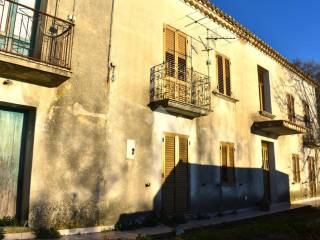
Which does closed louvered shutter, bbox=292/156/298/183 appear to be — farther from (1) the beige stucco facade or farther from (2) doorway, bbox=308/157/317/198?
(1) the beige stucco facade

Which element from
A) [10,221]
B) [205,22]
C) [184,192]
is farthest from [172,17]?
[10,221]

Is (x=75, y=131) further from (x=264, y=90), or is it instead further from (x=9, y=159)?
(x=264, y=90)

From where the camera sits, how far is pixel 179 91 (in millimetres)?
11297

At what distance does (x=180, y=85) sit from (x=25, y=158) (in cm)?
552

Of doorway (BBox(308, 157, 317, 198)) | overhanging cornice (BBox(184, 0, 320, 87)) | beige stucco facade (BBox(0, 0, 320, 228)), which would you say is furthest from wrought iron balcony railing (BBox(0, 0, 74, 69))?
doorway (BBox(308, 157, 317, 198))

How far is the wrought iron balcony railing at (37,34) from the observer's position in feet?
25.1

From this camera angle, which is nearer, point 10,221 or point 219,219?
point 10,221

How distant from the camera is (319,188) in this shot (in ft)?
70.6

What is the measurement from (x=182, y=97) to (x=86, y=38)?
3.87m

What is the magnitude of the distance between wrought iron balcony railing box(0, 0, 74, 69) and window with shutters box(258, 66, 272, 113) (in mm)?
11216

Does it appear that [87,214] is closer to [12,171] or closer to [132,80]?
[12,171]

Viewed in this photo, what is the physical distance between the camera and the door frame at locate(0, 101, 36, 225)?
7.35 meters

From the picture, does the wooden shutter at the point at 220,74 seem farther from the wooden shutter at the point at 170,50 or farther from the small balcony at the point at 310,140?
the small balcony at the point at 310,140

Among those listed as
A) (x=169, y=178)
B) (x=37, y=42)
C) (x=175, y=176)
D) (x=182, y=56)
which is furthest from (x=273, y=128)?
(x=37, y=42)
